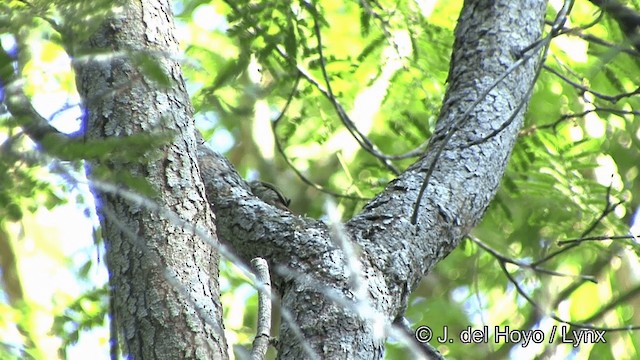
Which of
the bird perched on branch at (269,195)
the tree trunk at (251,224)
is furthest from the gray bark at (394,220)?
the bird perched on branch at (269,195)

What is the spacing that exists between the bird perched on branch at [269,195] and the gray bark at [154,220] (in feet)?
1.68

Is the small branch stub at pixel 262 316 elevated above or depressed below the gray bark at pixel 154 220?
below

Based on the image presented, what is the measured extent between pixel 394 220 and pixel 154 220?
568 millimetres

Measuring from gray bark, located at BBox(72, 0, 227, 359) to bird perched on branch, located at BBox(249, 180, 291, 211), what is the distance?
0.51m

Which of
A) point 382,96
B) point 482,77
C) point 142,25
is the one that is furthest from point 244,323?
point 142,25

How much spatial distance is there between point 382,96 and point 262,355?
7.02ft

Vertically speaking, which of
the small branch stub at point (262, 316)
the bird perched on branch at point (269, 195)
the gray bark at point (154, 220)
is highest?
the bird perched on branch at point (269, 195)

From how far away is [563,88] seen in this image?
128 inches

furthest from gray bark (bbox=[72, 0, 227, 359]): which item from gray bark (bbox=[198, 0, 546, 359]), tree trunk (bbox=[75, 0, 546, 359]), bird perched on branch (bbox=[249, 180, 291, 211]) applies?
bird perched on branch (bbox=[249, 180, 291, 211])

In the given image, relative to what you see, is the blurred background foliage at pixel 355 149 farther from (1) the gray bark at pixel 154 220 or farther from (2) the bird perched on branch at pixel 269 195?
(2) the bird perched on branch at pixel 269 195

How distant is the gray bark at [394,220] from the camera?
5.34 ft

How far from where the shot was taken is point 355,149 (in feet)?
13.8

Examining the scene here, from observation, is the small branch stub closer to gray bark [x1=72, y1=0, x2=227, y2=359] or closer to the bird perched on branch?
gray bark [x1=72, y1=0, x2=227, y2=359]

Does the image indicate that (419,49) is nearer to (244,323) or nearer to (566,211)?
(566,211)
